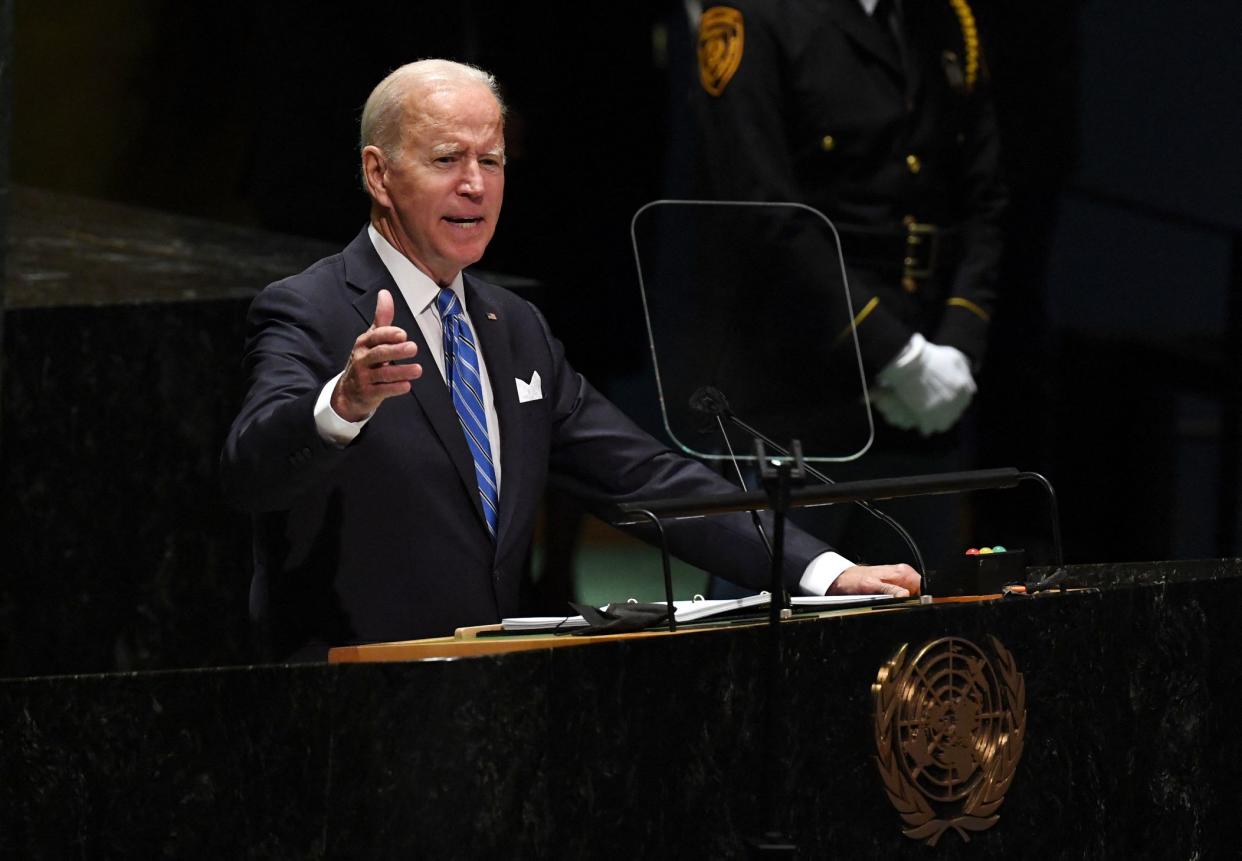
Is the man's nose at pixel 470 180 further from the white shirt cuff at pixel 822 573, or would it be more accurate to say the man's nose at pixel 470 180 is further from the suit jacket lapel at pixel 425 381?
the white shirt cuff at pixel 822 573

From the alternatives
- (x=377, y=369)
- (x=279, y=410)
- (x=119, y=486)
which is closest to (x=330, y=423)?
(x=279, y=410)

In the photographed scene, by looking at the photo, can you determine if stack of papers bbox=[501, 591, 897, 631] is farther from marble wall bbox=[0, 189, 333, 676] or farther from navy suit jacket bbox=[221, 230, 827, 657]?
marble wall bbox=[0, 189, 333, 676]

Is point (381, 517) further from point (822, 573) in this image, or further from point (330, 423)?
point (822, 573)

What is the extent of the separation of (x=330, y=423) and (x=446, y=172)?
563mm

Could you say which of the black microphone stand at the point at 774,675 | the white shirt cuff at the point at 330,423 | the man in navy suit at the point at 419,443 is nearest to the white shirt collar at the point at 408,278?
the man in navy suit at the point at 419,443

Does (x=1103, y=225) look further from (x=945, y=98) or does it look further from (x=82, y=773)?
(x=82, y=773)

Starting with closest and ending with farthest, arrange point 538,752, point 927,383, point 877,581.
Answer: point 538,752
point 877,581
point 927,383

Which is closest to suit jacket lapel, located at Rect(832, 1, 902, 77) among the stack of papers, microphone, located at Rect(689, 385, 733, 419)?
microphone, located at Rect(689, 385, 733, 419)

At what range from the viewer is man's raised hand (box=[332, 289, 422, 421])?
2189 millimetres

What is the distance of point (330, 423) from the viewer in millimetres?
2383

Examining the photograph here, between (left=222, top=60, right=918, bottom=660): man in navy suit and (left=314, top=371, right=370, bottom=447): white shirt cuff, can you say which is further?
(left=222, top=60, right=918, bottom=660): man in navy suit

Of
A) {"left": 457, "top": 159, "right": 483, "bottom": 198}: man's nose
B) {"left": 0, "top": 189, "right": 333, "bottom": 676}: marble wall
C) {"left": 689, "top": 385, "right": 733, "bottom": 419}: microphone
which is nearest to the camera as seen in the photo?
{"left": 689, "top": 385, "right": 733, "bottom": 419}: microphone

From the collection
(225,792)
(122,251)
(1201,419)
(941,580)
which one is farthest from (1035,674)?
(122,251)

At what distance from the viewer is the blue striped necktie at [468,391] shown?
2.76 meters
